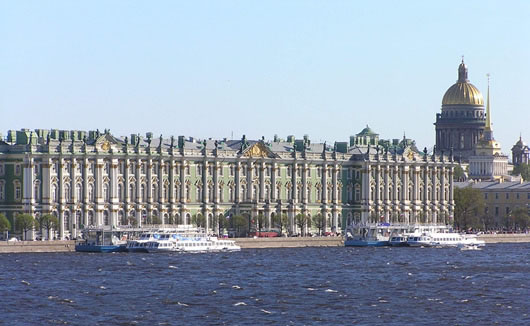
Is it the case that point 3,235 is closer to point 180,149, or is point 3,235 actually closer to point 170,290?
point 180,149

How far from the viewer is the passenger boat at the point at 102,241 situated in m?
99.4

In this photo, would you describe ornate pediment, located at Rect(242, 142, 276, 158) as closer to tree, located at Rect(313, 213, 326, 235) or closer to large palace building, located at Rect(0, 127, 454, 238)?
large palace building, located at Rect(0, 127, 454, 238)

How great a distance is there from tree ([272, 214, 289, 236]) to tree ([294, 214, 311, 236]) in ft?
3.25

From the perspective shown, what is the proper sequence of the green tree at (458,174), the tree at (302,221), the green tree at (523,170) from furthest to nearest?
the green tree at (523,170) → the green tree at (458,174) → the tree at (302,221)

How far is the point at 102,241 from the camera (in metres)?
102

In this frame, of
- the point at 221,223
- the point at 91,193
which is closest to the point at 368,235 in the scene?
the point at 221,223

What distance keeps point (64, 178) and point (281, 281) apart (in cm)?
3476

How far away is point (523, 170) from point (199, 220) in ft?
260

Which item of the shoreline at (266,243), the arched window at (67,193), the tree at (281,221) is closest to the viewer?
the shoreline at (266,243)

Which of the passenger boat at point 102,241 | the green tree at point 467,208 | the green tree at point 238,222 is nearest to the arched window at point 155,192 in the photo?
the green tree at point 238,222

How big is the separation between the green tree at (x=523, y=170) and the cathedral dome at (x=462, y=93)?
29.0ft

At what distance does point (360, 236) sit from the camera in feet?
381

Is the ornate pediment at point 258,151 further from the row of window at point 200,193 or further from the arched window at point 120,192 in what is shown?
the arched window at point 120,192

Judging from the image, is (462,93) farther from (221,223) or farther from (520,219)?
(221,223)
